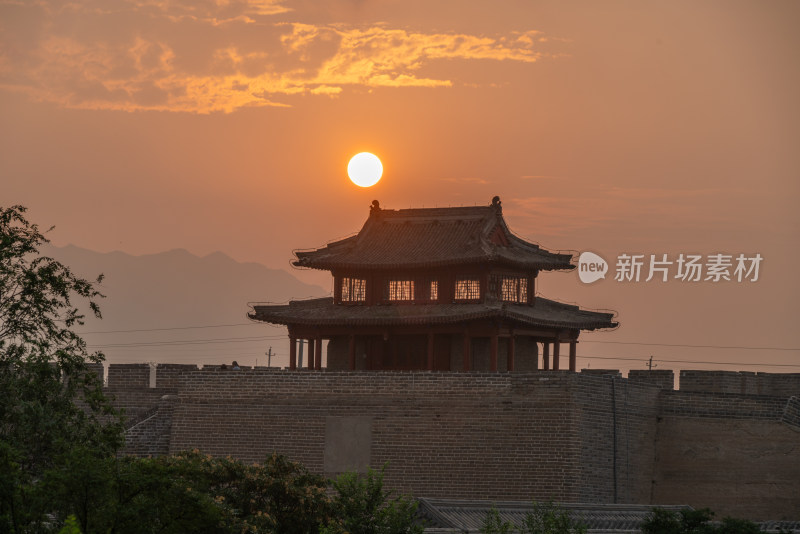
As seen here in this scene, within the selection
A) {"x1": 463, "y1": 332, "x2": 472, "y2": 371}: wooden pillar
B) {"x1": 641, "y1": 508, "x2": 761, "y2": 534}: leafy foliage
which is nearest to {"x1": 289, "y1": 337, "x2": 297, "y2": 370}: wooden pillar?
{"x1": 463, "y1": 332, "x2": 472, "y2": 371}: wooden pillar

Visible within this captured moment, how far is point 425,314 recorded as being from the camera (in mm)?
39219

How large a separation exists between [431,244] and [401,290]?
1.61 meters

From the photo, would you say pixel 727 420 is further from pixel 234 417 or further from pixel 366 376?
pixel 234 417

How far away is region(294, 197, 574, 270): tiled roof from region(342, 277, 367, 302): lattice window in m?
0.69

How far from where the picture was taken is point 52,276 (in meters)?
21.5

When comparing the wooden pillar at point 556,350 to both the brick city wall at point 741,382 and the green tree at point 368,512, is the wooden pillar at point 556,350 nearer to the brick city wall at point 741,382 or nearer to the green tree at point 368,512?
the brick city wall at point 741,382

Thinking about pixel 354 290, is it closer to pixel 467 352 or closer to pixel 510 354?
pixel 467 352

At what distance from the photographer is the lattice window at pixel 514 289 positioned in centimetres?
4031

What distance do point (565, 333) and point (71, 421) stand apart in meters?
22.3

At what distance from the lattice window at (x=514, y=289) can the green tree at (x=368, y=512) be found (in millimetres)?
19983

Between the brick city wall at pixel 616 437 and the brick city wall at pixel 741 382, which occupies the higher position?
the brick city wall at pixel 741 382

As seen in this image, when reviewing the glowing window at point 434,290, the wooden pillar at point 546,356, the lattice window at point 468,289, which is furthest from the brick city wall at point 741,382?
the glowing window at point 434,290

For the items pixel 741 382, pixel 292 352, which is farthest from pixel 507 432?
pixel 292 352

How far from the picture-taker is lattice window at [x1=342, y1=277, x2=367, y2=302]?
41250mm
